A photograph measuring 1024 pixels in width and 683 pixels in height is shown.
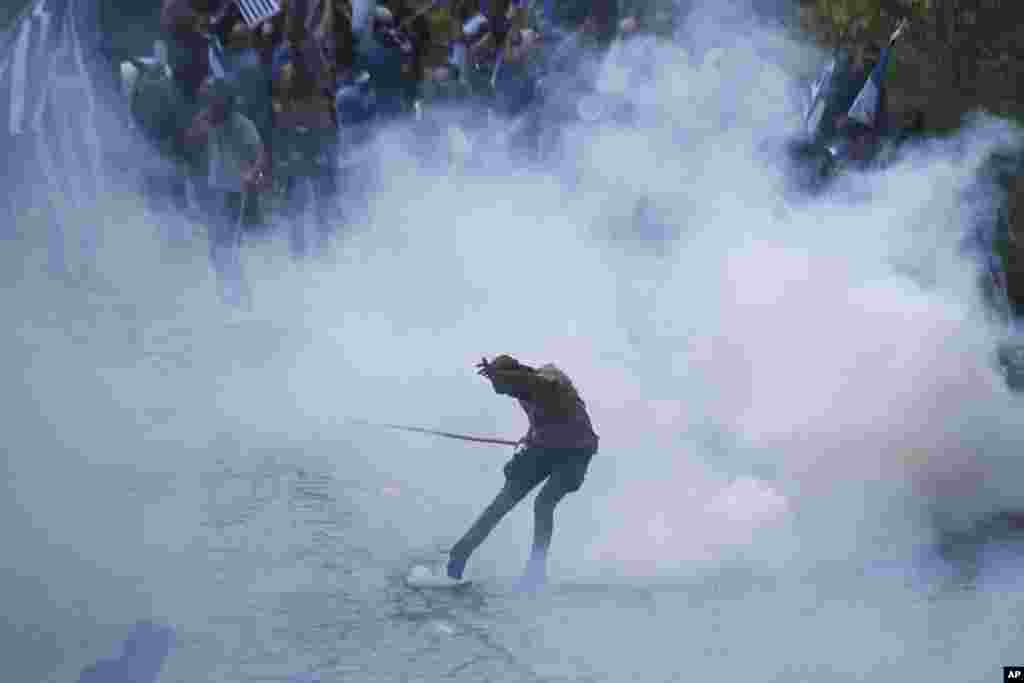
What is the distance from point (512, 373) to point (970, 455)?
404 cm

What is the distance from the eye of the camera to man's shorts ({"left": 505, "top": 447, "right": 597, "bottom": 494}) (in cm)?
821

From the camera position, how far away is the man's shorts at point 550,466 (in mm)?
8211

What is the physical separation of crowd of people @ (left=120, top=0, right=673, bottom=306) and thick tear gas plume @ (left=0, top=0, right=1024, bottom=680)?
0.43m

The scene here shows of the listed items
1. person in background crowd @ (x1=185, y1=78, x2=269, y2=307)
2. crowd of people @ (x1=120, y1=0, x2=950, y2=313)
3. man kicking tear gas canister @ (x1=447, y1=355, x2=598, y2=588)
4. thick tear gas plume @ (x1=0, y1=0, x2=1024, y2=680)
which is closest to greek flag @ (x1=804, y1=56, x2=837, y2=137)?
crowd of people @ (x1=120, y1=0, x2=950, y2=313)

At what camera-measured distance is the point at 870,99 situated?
14086 millimetres

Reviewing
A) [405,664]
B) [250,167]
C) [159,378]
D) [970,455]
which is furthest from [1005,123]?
[405,664]

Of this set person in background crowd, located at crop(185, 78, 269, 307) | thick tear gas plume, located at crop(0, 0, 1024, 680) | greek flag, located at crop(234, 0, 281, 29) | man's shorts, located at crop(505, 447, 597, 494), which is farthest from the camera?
greek flag, located at crop(234, 0, 281, 29)

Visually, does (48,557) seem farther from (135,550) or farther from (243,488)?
(243,488)

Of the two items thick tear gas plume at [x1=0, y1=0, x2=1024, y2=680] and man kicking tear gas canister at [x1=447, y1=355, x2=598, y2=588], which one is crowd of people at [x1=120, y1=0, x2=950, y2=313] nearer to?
thick tear gas plume at [x1=0, y1=0, x2=1024, y2=680]

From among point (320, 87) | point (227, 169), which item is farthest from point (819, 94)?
point (227, 169)

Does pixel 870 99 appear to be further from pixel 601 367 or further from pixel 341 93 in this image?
pixel 341 93

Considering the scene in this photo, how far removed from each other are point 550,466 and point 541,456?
3.4 inches

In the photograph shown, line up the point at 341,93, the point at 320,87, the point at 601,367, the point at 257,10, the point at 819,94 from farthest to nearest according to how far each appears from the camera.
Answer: the point at 341,93, the point at 819,94, the point at 257,10, the point at 320,87, the point at 601,367

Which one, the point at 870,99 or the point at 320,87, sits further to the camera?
the point at 870,99
